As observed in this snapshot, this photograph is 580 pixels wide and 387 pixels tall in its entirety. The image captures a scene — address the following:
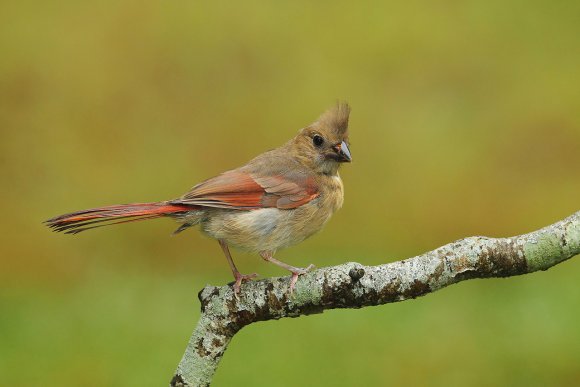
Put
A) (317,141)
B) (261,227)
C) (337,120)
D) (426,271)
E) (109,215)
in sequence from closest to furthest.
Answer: (426,271), (109,215), (261,227), (337,120), (317,141)

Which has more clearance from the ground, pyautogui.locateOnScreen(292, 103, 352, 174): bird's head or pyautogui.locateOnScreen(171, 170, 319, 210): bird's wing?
pyautogui.locateOnScreen(292, 103, 352, 174): bird's head

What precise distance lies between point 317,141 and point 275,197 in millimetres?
437

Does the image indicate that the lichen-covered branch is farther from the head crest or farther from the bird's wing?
the head crest

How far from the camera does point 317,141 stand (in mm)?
4520

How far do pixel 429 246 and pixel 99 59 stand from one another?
13.2 feet

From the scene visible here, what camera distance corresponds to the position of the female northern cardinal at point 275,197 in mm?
4059

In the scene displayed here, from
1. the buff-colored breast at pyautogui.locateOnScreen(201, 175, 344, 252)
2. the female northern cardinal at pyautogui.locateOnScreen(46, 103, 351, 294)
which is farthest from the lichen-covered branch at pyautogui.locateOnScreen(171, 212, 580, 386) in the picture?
the buff-colored breast at pyautogui.locateOnScreen(201, 175, 344, 252)

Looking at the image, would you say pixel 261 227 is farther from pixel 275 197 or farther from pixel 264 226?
pixel 275 197

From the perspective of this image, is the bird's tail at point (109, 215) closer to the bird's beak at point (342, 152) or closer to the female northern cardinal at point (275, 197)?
the female northern cardinal at point (275, 197)

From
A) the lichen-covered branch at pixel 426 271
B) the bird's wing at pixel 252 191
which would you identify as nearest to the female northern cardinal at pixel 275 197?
the bird's wing at pixel 252 191

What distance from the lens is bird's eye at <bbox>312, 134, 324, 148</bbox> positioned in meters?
4.50

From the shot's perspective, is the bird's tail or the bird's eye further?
the bird's eye

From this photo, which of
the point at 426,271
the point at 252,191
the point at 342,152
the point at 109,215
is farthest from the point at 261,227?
the point at 426,271

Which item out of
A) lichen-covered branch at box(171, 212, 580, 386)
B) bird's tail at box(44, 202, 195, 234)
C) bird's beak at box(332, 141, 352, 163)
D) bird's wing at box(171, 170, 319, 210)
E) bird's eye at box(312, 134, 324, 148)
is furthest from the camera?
bird's eye at box(312, 134, 324, 148)
